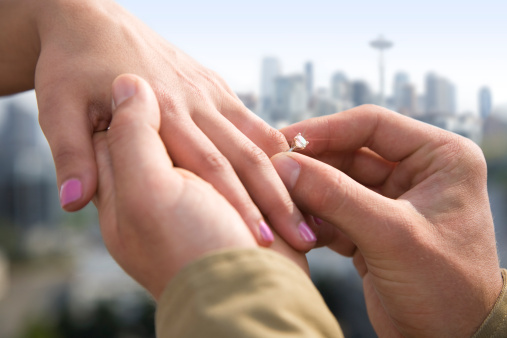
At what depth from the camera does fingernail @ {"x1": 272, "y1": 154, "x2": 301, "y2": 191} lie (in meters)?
1.13

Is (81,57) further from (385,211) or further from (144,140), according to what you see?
(385,211)

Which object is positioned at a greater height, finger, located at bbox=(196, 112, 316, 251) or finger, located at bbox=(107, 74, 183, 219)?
finger, located at bbox=(107, 74, 183, 219)

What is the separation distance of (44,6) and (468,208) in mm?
1318

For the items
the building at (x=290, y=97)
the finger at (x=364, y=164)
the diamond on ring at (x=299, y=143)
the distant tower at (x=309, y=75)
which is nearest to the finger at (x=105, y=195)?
the diamond on ring at (x=299, y=143)

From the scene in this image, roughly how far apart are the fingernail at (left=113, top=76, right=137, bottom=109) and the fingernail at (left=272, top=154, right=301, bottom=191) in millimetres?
421

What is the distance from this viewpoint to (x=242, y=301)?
60cm

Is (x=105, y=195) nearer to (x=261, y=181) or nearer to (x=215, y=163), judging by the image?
(x=215, y=163)

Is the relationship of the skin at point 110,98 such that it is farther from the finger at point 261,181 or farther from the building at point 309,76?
the building at point 309,76

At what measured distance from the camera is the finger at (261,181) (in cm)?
110

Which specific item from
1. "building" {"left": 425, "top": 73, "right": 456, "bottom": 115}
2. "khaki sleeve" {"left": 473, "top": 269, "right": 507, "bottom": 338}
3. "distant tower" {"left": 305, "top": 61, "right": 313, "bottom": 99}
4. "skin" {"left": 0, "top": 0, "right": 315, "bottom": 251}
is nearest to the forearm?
"skin" {"left": 0, "top": 0, "right": 315, "bottom": 251}

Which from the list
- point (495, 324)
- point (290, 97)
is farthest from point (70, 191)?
point (290, 97)

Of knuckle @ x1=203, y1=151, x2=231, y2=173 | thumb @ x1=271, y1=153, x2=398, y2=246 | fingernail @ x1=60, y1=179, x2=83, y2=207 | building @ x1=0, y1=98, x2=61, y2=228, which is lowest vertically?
building @ x1=0, y1=98, x2=61, y2=228

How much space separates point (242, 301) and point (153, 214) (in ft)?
0.84

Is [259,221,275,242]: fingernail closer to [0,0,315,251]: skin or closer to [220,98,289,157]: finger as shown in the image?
[0,0,315,251]: skin
